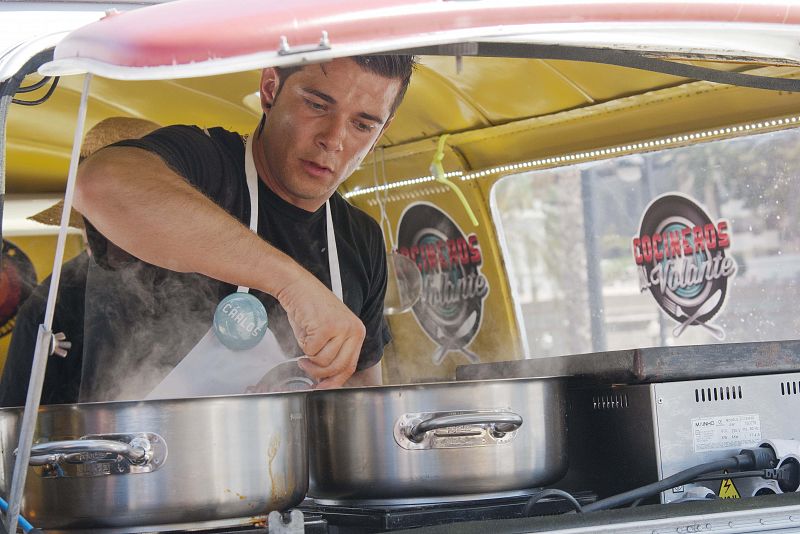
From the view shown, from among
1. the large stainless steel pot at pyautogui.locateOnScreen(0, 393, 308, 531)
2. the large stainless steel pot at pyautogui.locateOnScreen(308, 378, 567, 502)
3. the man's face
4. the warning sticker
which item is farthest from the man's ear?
the warning sticker

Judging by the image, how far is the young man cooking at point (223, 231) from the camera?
1984 millimetres

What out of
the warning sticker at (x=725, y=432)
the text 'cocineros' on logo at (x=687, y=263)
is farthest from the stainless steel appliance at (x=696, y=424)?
the text 'cocineros' on logo at (x=687, y=263)

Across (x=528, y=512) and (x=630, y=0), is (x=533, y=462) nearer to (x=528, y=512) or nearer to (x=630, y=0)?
(x=528, y=512)

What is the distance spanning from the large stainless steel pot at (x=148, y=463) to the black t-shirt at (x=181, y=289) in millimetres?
1160

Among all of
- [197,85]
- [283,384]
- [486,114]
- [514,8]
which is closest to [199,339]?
[283,384]

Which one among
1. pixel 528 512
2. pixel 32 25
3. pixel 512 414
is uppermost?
pixel 32 25

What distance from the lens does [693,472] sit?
4.50ft

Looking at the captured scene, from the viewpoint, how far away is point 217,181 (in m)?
2.46

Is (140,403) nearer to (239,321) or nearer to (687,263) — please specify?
(239,321)

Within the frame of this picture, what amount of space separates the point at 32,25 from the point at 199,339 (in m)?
1.31

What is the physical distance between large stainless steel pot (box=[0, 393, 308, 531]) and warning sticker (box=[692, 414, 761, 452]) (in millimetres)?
639

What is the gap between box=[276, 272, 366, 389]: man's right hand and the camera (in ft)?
5.54

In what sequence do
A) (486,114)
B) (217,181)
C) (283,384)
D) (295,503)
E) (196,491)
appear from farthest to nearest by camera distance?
(486,114), (217,181), (283,384), (295,503), (196,491)

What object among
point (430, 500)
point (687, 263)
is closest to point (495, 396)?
point (430, 500)
